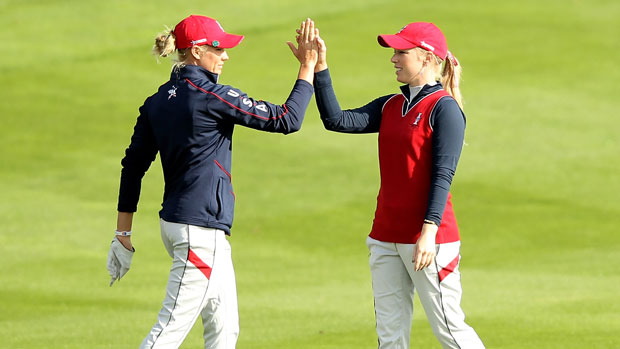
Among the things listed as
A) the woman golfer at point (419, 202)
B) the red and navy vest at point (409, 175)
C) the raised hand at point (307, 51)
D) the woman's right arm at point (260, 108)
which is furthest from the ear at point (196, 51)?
the red and navy vest at point (409, 175)

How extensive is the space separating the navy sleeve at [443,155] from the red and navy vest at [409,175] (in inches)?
4.6

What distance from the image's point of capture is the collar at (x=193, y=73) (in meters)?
6.60

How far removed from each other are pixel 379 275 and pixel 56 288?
6.56 meters

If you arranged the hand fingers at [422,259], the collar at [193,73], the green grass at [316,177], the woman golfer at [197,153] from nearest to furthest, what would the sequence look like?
the hand fingers at [422,259] → the woman golfer at [197,153] → the collar at [193,73] → the green grass at [316,177]

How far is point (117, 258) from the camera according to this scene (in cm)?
709

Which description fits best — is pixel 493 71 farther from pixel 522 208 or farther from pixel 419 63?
pixel 419 63

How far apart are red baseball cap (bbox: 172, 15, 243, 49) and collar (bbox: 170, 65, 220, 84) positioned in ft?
0.53

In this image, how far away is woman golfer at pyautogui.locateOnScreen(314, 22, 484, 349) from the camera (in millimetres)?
6426

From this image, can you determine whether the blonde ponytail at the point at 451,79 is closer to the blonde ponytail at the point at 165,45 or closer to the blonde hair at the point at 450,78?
the blonde hair at the point at 450,78

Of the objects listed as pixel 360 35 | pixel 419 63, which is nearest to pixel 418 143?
pixel 419 63

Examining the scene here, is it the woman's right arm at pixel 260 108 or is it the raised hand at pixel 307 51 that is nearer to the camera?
the woman's right arm at pixel 260 108

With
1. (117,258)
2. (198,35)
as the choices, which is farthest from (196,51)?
(117,258)

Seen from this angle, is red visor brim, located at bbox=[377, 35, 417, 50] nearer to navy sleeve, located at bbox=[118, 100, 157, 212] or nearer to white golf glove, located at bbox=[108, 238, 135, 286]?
navy sleeve, located at bbox=[118, 100, 157, 212]

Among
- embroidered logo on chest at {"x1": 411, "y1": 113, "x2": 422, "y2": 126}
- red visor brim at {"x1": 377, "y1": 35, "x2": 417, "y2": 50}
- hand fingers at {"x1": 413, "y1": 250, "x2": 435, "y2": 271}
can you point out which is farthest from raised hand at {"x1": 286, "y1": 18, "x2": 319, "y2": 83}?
hand fingers at {"x1": 413, "y1": 250, "x2": 435, "y2": 271}
